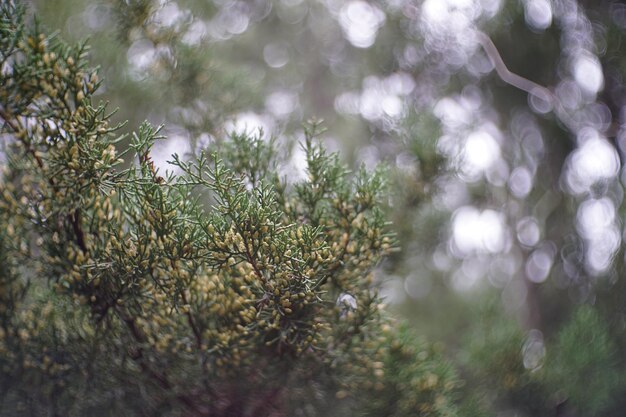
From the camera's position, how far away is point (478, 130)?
326 centimetres

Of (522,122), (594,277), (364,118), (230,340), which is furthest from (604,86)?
(230,340)

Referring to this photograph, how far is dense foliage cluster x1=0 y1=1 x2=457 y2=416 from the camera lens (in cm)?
136

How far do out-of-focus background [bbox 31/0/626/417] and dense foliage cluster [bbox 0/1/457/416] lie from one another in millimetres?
327

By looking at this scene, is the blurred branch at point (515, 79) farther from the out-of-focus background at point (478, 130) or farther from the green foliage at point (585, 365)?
the green foliage at point (585, 365)

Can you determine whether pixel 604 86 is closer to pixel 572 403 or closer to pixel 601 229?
pixel 601 229

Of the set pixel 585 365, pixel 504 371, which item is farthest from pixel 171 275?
pixel 585 365

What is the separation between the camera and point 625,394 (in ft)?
8.98

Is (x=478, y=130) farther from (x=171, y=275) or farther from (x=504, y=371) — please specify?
(x=171, y=275)

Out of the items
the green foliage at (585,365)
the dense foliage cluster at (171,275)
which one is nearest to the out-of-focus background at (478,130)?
the green foliage at (585,365)

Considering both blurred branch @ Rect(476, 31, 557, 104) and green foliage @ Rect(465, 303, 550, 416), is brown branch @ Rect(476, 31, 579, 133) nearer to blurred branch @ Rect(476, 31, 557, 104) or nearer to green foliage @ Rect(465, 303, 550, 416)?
blurred branch @ Rect(476, 31, 557, 104)

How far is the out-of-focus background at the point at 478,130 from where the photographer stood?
2342 mm

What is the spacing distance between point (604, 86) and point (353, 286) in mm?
2097

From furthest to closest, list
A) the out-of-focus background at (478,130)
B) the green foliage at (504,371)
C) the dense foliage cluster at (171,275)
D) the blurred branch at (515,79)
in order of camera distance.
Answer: the blurred branch at (515,79) < the green foliage at (504,371) < the out-of-focus background at (478,130) < the dense foliage cluster at (171,275)

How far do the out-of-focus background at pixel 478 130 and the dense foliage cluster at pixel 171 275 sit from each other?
1.07 ft
